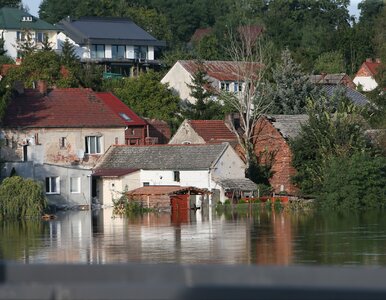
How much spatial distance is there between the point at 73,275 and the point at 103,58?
9263 cm

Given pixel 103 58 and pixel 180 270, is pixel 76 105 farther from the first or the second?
pixel 180 270

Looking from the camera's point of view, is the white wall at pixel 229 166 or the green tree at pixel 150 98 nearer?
the white wall at pixel 229 166

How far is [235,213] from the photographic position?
151 ft

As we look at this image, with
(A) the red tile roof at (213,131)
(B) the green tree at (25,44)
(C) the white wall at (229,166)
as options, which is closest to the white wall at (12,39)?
(B) the green tree at (25,44)

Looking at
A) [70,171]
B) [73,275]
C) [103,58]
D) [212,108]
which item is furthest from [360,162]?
[103,58]

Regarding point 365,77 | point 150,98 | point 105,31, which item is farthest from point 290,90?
point 105,31

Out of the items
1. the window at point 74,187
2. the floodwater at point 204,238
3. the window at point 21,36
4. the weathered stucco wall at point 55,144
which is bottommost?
the floodwater at point 204,238

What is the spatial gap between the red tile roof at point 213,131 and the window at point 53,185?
335 inches

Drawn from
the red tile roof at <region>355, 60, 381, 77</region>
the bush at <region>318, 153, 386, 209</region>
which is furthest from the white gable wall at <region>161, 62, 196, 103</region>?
the bush at <region>318, 153, 386, 209</region>

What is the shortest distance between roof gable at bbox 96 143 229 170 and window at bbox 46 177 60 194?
3079 mm

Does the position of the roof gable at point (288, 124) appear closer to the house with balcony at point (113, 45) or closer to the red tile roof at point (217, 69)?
the red tile roof at point (217, 69)

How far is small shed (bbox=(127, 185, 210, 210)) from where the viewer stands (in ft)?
157

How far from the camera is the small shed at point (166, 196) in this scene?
→ 47875 millimetres

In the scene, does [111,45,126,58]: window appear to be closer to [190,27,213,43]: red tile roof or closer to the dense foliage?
the dense foliage
